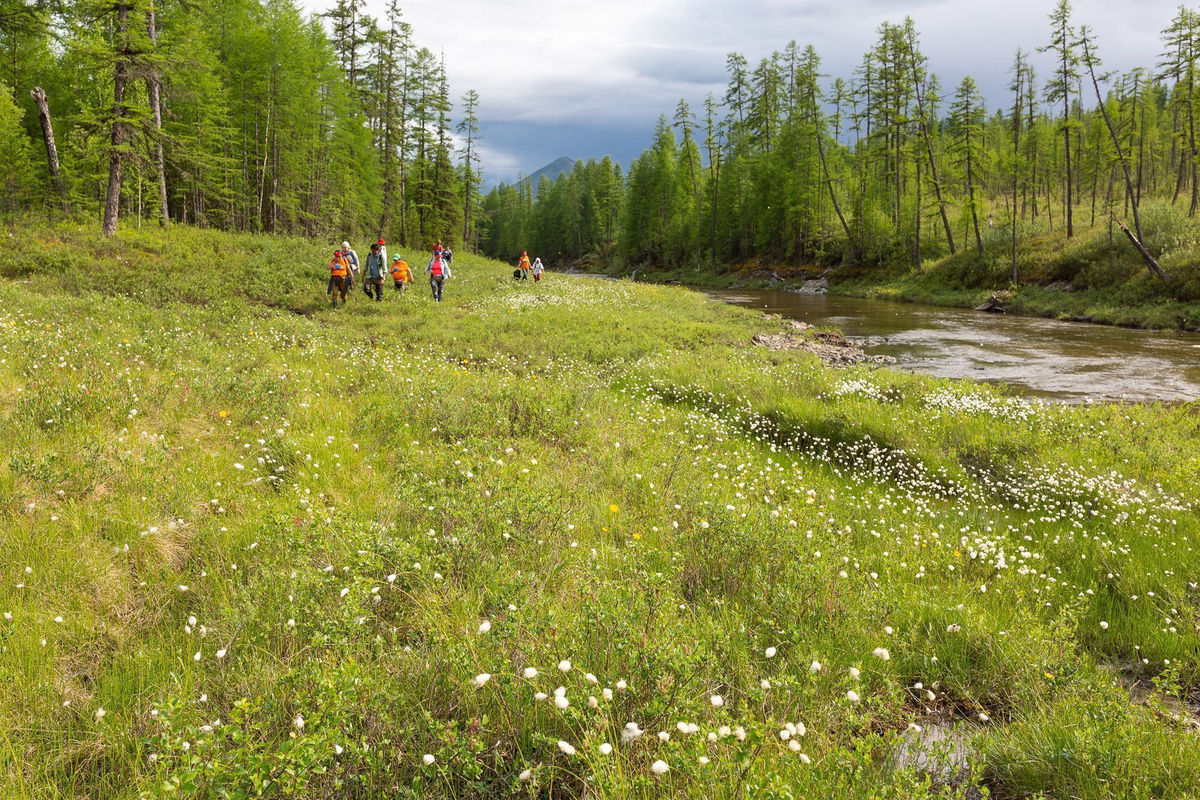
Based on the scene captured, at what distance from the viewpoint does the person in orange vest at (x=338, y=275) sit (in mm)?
19516

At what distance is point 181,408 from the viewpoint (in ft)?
24.5

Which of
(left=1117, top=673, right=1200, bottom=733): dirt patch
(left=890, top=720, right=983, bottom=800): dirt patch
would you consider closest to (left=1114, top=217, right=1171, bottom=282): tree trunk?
(left=1117, top=673, right=1200, bottom=733): dirt patch

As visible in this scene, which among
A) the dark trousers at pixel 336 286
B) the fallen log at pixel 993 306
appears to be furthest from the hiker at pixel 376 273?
the fallen log at pixel 993 306

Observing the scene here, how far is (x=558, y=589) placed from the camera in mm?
4199

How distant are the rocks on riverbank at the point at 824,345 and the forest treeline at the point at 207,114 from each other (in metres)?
25.3

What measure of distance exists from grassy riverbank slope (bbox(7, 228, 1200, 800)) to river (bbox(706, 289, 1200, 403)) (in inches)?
183

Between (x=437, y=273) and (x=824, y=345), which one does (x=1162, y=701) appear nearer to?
(x=824, y=345)

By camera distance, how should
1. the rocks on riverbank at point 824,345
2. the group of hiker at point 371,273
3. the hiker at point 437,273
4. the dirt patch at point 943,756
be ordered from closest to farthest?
1. the dirt patch at point 943,756
2. the rocks on riverbank at point 824,345
3. the group of hiker at point 371,273
4. the hiker at point 437,273

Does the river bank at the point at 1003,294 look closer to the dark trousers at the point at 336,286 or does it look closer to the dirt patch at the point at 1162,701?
the dirt patch at the point at 1162,701

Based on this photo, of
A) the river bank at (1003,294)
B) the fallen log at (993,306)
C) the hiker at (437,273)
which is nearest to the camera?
the hiker at (437,273)

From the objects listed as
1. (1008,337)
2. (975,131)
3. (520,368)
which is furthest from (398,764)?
(975,131)

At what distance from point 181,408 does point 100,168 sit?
3898 cm

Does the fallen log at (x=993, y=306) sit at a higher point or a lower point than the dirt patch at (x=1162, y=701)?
higher

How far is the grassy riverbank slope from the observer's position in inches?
103
